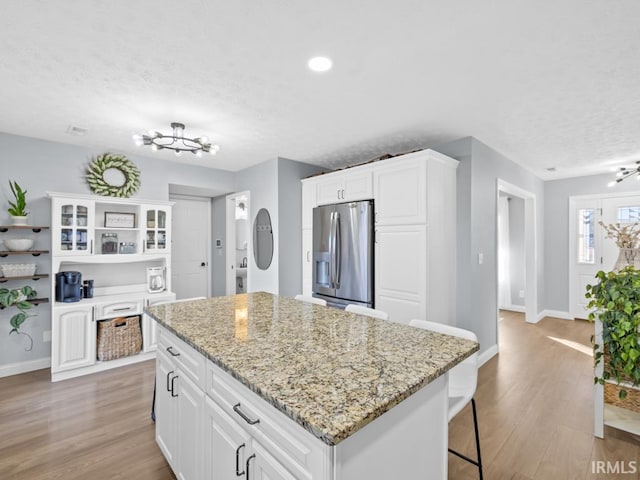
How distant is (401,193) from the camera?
3.13 meters

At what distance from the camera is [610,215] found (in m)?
4.95

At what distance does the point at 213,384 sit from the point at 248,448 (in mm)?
340

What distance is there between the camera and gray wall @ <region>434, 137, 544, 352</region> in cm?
319

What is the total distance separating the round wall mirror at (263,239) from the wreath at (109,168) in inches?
61.3

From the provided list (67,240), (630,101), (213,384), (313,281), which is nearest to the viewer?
(213,384)

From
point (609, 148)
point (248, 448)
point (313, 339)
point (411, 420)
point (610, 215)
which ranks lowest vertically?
point (248, 448)

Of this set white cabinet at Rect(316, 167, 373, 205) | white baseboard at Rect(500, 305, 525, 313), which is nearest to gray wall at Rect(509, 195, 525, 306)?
white baseboard at Rect(500, 305, 525, 313)

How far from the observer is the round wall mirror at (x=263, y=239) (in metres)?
4.16

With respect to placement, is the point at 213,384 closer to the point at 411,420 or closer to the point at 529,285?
the point at 411,420

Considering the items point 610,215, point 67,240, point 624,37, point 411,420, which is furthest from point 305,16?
point 610,215

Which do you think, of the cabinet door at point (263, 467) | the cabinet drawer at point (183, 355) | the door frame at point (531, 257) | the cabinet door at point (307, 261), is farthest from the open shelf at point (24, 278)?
the door frame at point (531, 257)

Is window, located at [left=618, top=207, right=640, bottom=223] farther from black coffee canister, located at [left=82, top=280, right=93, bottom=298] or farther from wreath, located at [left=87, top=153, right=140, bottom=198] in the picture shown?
black coffee canister, located at [left=82, top=280, right=93, bottom=298]

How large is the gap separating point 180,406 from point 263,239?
2782 millimetres

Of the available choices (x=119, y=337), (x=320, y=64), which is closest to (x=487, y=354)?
(x=320, y=64)
